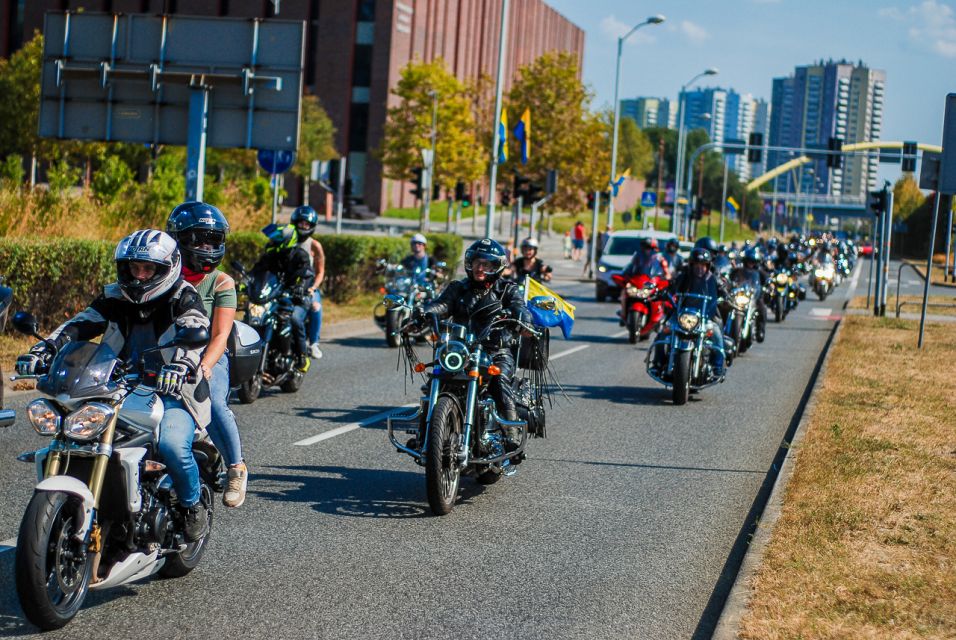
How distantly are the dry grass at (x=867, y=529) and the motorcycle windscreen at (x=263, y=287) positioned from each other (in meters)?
5.08

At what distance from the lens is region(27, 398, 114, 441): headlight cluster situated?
15.9ft

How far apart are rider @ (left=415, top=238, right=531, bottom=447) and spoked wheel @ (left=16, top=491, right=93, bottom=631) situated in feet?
11.5

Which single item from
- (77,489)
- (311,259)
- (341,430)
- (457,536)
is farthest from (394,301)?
(311,259)

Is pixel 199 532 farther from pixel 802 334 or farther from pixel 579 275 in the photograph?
pixel 579 275

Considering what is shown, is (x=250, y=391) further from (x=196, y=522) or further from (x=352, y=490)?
(x=196, y=522)

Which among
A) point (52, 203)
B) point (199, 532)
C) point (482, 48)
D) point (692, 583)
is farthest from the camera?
point (482, 48)

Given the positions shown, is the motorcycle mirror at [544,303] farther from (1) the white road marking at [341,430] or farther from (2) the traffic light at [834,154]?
(2) the traffic light at [834,154]

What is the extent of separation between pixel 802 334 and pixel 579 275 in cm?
2409

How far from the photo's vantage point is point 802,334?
Answer: 2412cm

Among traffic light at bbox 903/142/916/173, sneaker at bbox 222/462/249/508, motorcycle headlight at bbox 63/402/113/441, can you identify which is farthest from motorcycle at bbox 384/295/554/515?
traffic light at bbox 903/142/916/173

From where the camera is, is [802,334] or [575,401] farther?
[802,334]

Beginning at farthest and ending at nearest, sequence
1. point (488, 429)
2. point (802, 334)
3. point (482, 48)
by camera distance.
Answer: point (482, 48)
point (802, 334)
point (488, 429)

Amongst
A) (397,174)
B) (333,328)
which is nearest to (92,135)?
(333,328)

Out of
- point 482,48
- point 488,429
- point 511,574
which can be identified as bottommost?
point 511,574
